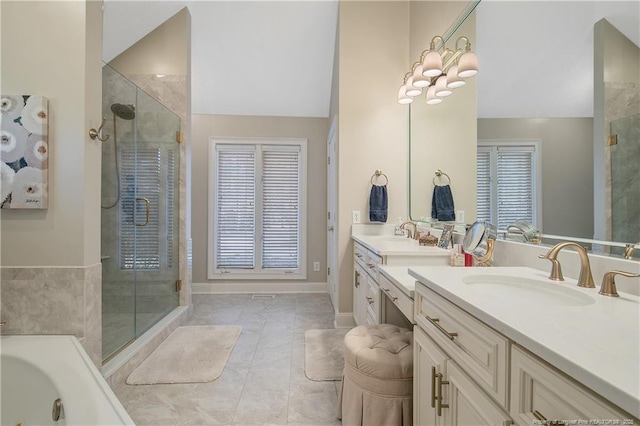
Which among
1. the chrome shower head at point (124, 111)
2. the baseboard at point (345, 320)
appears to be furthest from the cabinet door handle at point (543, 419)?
the chrome shower head at point (124, 111)

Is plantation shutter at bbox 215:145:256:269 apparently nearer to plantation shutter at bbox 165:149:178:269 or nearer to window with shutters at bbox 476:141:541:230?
plantation shutter at bbox 165:149:178:269

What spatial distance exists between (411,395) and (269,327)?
1.76 m

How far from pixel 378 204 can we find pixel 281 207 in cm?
165

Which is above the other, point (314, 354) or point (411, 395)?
point (411, 395)

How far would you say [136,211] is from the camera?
2.40 metres

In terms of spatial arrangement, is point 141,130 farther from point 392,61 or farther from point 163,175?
point 392,61

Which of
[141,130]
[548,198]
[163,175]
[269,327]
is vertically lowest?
[269,327]

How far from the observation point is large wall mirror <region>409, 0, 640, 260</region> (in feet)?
2.84

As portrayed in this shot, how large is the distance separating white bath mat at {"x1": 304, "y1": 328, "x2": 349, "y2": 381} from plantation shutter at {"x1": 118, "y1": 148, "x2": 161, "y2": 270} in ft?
5.24

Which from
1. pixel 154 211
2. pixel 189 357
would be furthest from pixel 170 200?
pixel 189 357

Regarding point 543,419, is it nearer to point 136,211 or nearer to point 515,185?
point 515,185

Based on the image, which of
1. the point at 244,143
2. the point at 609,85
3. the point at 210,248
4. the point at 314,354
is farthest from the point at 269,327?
the point at 609,85

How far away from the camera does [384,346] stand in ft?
4.31

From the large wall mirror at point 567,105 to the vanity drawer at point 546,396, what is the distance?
→ 2.12ft
